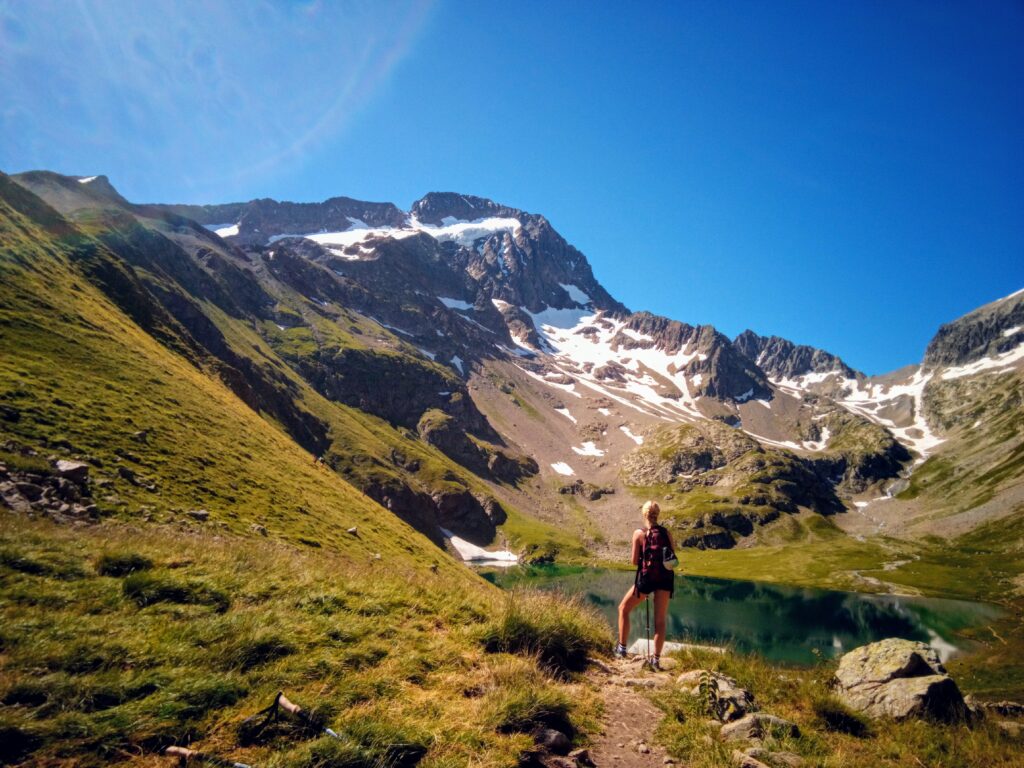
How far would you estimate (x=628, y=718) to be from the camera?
8.22 m

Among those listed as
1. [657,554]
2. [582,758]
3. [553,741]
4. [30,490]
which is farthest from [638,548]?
[30,490]

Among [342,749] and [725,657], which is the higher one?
[725,657]

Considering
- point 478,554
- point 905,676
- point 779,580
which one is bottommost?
point 478,554

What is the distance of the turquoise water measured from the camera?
81312 mm

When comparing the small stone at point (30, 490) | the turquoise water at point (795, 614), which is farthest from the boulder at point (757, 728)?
the turquoise water at point (795, 614)

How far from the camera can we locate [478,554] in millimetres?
171875

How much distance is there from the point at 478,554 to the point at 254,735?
578ft

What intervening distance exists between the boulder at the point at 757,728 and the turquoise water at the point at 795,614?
4748 centimetres

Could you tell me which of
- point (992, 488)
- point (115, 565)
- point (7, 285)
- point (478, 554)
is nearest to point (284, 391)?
point (478, 554)

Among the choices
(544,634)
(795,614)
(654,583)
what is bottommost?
(795,614)

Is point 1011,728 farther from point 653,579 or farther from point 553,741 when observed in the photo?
point 553,741

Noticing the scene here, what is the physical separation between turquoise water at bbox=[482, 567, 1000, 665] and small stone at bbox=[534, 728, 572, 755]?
49.1 meters

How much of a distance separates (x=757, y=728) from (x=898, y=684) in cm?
397

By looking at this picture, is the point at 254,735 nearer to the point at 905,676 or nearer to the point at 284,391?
the point at 905,676
